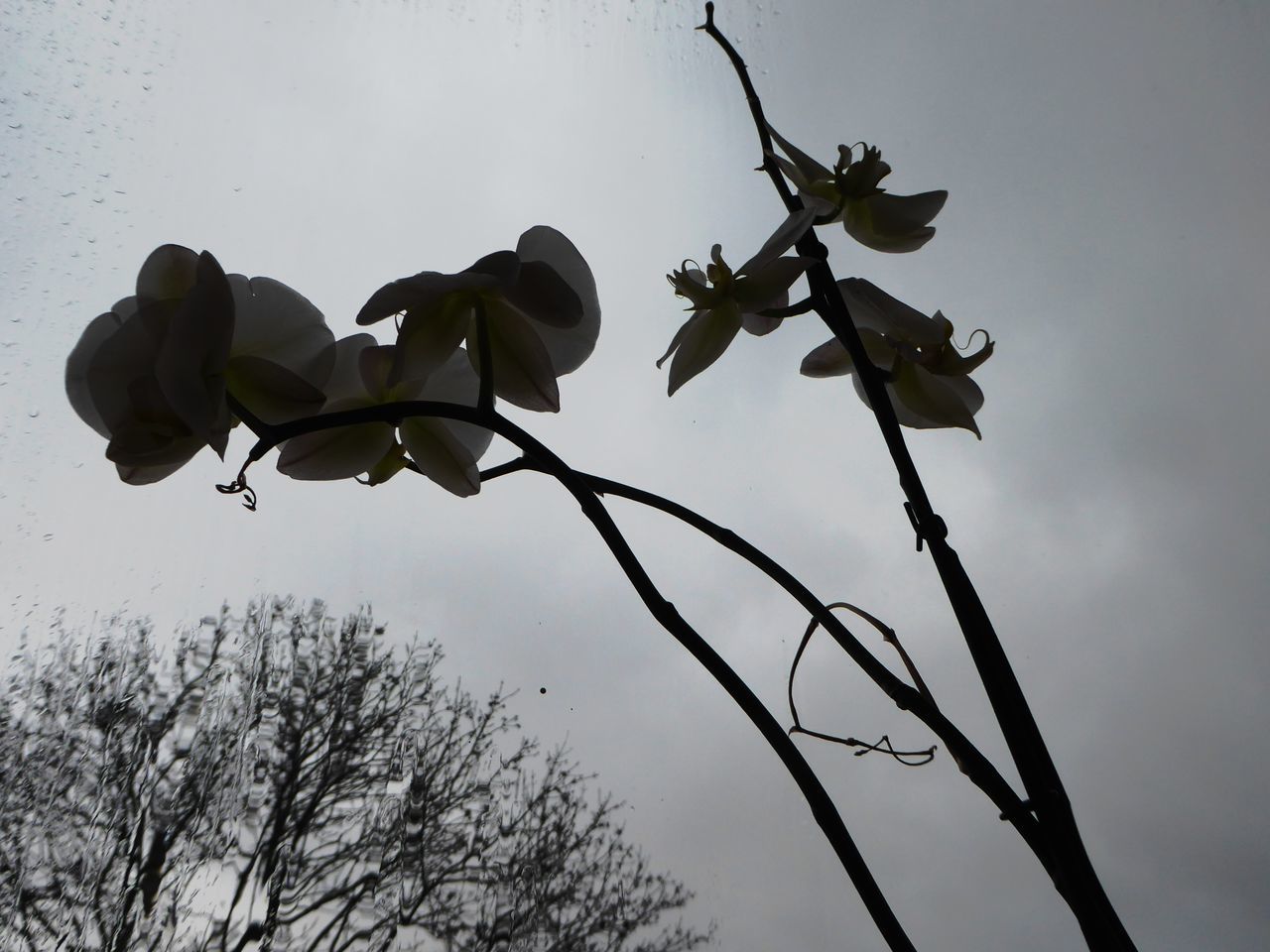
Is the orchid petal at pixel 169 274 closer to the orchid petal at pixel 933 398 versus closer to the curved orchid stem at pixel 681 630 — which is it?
A: the curved orchid stem at pixel 681 630

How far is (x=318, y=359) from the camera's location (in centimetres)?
18

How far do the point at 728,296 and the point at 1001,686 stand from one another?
11 centimetres

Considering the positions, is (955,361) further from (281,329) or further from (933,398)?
(281,329)

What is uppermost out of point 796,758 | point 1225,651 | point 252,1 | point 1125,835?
point 252,1

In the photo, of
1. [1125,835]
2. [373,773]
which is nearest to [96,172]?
[373,773]

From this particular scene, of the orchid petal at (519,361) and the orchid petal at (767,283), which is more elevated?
the orchid petal at (767,283)

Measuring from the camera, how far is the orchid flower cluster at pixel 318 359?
149mm

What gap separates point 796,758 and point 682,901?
1141 mm

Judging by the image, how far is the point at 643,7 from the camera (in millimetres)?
1007

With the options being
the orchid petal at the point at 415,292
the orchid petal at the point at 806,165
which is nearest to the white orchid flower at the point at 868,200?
the orchid petal at the point at 806,165

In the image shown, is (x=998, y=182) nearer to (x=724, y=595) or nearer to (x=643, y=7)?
(x=643, y=7)

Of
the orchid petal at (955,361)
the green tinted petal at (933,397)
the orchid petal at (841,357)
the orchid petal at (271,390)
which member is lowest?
the orchid petal at (271,390)

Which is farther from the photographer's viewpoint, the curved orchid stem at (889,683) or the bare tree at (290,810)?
the bare tree at (290,810)

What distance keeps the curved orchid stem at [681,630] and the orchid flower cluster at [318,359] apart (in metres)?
0.01
